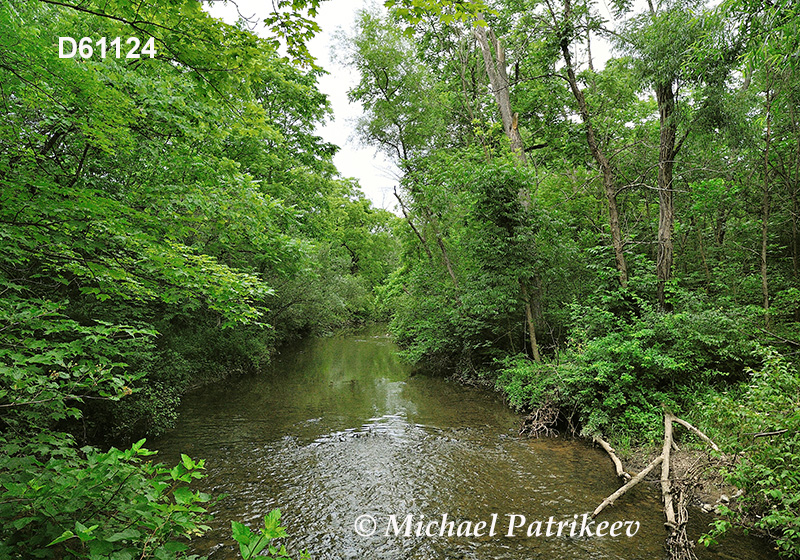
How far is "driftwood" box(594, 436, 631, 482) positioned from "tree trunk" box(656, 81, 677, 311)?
3.10 metres

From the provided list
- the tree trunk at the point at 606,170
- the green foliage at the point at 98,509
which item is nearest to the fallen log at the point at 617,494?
the green foliage at the point at 98,509

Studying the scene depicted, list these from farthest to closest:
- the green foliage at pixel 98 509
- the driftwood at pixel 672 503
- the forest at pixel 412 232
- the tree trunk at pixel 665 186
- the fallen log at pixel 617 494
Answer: the tree trunk at pixel 665 186, the fallen log at pixel 617 494, the driftwood at pixel 672 503, the forest at pixel 412 232, the green foliage at pixel 98 509

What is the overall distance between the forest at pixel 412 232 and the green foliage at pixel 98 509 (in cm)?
2

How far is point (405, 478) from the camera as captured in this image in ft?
18.6

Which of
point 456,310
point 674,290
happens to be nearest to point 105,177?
point 456,310

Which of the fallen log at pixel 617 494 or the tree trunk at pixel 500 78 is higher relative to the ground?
the tree trunk at pixel 500 78

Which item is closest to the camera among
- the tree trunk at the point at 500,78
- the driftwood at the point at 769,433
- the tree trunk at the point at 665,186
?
the driftwood at the point at 769,433

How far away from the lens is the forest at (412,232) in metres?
2.95

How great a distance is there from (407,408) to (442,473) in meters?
3.68

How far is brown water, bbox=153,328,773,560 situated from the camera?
406 cm

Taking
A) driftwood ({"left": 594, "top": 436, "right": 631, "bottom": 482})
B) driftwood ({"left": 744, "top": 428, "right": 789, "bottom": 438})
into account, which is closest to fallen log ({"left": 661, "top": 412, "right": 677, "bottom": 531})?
driftwood ({"left": 594, "top": 436, "right": 631, "bottom": 482})

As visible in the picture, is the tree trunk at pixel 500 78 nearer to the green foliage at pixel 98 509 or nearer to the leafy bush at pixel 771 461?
the leafy bush at pixel 771 461

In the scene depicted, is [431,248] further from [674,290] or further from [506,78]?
[674,290]

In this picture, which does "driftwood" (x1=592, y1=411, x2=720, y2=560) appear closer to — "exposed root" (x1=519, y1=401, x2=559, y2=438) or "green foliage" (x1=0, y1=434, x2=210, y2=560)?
"exposed root" (x1=519, y1=401, x2=559, y2=438)
